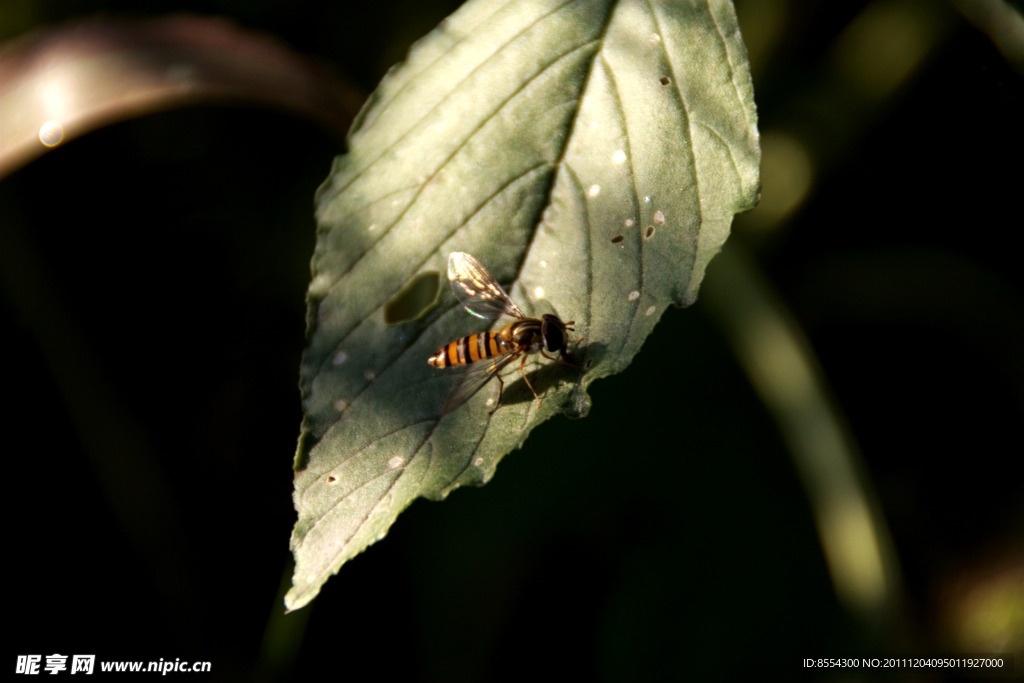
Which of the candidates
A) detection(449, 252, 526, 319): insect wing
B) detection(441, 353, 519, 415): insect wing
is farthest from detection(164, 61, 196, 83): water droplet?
detection(441, 353, 519, 415): insect wing

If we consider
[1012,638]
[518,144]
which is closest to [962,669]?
[1012,638]

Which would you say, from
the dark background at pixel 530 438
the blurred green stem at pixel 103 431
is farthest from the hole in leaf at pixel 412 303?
the blurred green stem at pixel 103 431

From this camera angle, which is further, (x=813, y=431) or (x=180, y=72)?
(x=813, y=431)

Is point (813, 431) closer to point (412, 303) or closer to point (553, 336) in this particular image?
point (553, 336)

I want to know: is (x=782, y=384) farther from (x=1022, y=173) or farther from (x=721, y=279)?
(x=1022, y=173)

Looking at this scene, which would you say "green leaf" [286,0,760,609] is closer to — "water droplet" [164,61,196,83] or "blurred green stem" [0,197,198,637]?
"water droplet" [164,61,196,83]

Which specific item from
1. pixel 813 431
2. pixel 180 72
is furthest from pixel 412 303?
pixel 813 431
